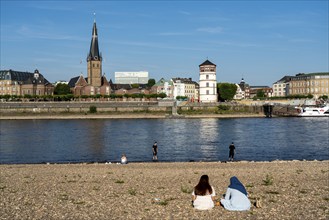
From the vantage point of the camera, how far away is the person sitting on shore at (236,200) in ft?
35.8

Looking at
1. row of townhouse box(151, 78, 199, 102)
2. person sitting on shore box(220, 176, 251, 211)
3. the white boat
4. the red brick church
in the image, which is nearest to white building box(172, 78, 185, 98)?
row of townhouse box(151, 78, 199, 102)

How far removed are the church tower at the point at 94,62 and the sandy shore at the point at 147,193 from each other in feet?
312

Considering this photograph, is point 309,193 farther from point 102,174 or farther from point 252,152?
point 252,152

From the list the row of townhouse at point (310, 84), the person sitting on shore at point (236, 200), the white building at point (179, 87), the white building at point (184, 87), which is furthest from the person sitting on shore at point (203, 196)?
the white building at point (179, 87)

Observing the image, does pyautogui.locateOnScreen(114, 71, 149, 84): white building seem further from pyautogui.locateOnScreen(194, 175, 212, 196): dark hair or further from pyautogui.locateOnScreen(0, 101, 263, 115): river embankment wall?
pyautogui.locateOnScreen(194, 175, 212, 196): dark hair

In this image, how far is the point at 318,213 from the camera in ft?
34.8

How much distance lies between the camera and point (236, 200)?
36.0ft

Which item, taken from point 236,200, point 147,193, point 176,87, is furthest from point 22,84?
point 236,200

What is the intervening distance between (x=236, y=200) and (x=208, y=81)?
312 ft

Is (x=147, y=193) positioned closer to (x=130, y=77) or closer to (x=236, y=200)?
(x=236, y=200)

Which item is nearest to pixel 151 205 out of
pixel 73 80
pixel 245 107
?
pixel 245 107

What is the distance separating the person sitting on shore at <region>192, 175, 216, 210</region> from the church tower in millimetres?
104455

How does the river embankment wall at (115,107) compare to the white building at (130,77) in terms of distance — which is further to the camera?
the white building at (130,77)

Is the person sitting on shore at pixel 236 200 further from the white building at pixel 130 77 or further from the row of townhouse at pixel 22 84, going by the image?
the white building at pixel 130 77
